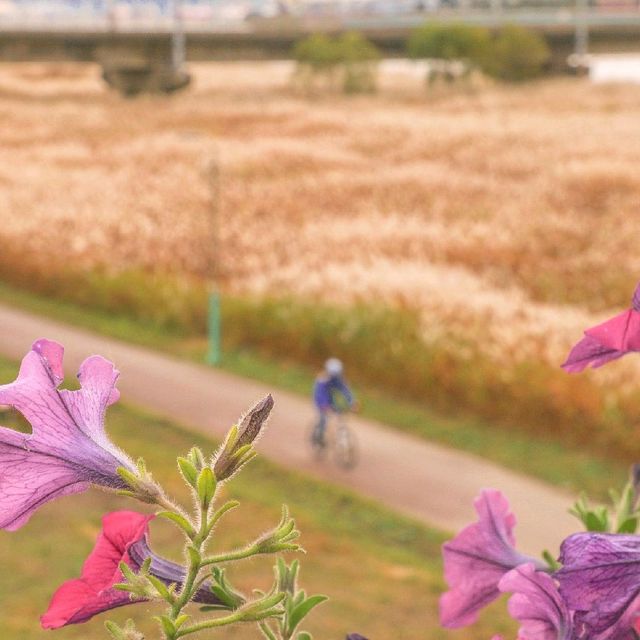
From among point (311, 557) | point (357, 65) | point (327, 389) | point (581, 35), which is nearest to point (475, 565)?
point (311, 557)

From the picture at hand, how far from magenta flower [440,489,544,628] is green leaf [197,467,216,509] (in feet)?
1.38

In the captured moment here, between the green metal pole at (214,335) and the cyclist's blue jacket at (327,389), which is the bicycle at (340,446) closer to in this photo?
the cyclist's blue jacket at (327,389)

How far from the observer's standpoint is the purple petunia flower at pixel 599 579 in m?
0.86

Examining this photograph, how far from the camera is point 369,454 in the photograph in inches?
530

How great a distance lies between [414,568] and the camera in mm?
10141

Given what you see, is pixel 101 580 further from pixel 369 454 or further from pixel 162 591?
pixel 369 454

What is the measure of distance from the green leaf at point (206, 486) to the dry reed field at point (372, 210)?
45.7 feet

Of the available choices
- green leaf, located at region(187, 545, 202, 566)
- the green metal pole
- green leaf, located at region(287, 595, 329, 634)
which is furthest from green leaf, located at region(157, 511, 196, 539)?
the green metal pole

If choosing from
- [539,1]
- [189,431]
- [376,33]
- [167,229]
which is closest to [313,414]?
[189,431]

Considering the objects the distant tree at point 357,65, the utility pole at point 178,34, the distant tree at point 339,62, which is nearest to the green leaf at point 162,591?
the distant tree at point 339,62

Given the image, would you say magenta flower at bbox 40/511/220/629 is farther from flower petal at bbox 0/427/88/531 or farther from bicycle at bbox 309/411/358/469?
bicycle at bbox 309/411/358/469

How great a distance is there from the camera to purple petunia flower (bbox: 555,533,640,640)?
0.86 metres

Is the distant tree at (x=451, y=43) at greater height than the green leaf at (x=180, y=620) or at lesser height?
lesser

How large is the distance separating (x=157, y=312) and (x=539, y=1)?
8120 centimetres
